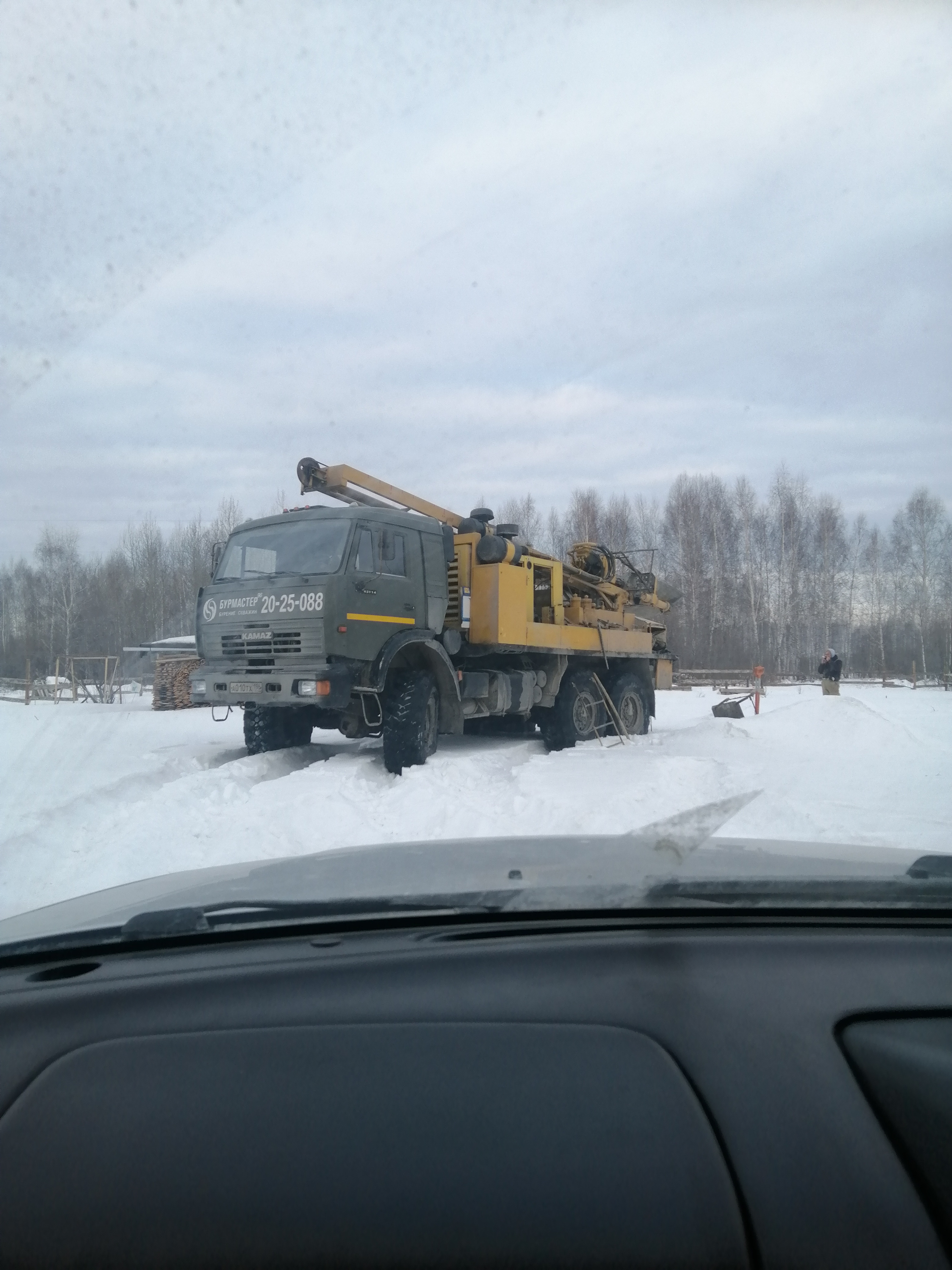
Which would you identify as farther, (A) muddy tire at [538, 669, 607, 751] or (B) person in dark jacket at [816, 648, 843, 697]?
(B) person in dark jacket at [816, 648, 843, 697]

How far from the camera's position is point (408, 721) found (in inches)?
374

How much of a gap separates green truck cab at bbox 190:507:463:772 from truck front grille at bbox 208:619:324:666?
0.04 ft

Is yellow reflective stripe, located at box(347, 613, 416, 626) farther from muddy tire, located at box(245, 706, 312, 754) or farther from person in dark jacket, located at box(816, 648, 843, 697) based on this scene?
person in dark jacket, located at box(816, 648, 843, 697)

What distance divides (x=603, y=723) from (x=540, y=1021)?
41.8ft

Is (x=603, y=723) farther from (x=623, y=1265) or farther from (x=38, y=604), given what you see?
(x=623, y=1265)

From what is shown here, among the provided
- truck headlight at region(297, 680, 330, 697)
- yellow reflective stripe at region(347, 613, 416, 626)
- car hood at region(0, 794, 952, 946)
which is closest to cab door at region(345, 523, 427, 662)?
yellow reflective stripe at region(347, 613, 416, 626)

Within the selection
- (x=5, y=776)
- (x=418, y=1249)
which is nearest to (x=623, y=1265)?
(x=418, y=1249)

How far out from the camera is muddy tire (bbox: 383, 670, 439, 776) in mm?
9477

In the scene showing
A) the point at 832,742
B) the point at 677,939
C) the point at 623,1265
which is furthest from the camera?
the point at 832,742

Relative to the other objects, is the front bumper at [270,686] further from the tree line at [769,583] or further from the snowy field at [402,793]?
the tree line at [769,583]

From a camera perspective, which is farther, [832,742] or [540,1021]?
[832,742]

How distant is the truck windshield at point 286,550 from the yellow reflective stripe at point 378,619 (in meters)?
0.51

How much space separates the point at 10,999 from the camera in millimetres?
1793

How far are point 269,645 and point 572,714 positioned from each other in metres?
5.10
